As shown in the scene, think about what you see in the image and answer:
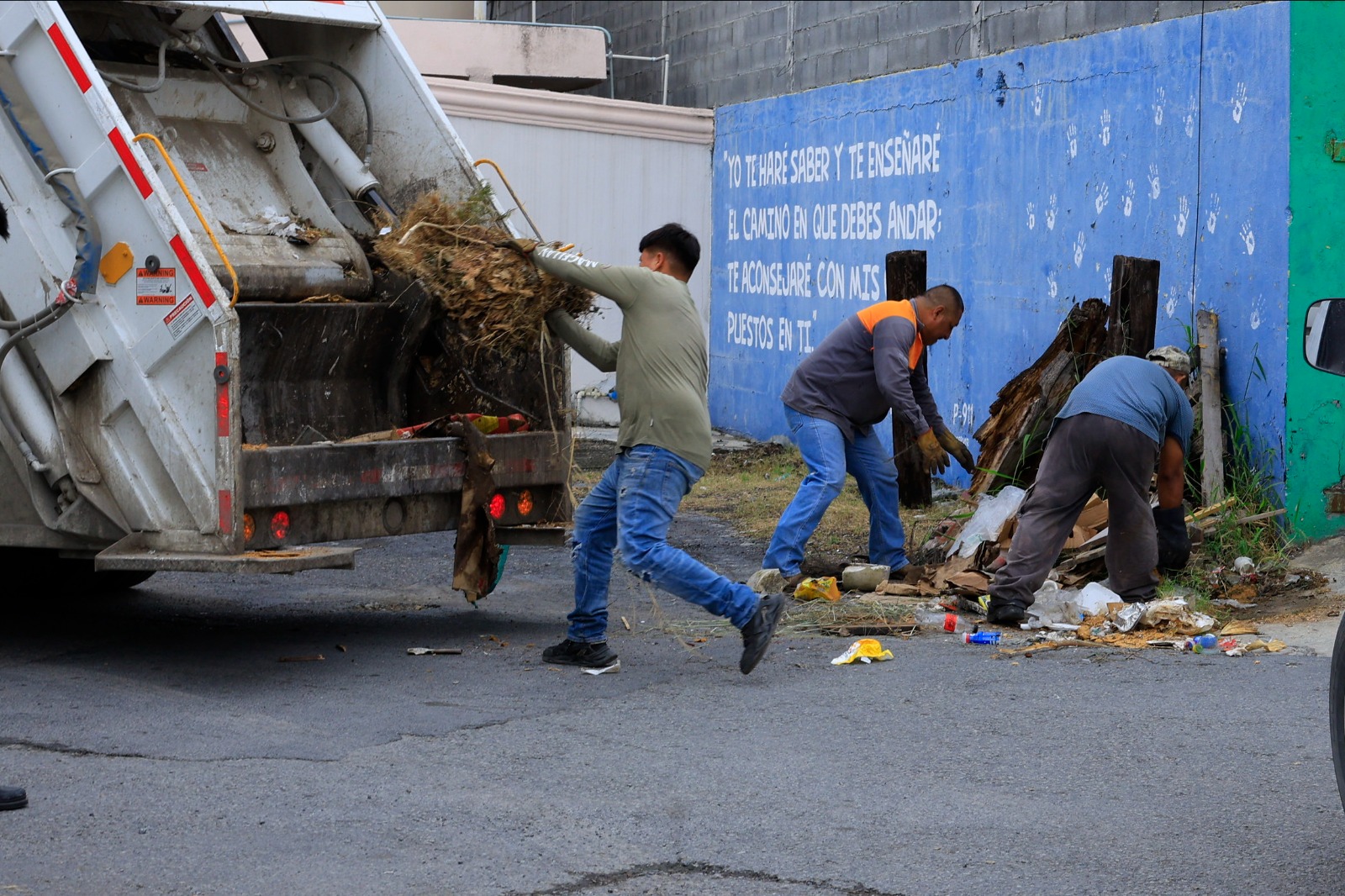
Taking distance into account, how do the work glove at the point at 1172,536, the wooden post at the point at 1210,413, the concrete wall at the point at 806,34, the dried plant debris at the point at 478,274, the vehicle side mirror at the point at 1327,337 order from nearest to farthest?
the vehicle side mirror at the point at 1327,337 → the dried plant debris at the point at 478,274 → the work glove at the point at 1172,536 → the wooden post at the point at 1210,413 → the concrete wall at the point at 806,34

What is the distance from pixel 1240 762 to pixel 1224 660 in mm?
1468

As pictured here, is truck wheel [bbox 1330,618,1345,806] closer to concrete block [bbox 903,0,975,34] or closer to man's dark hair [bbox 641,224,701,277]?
man's dark hair [bbox 641,224,701,277]

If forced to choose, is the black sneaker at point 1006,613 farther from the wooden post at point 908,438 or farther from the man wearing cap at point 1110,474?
the wooden post at point 908,438

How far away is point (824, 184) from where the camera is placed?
503 inches

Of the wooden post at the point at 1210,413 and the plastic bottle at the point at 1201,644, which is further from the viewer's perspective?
the wooden post at the point at 1210,413

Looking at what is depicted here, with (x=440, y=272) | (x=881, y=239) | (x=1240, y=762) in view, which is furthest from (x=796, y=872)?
(x=881, y=239)

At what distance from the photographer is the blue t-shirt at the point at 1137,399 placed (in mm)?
6996

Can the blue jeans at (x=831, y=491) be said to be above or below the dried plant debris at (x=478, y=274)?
below

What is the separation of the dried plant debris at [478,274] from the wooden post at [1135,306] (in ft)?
11.0

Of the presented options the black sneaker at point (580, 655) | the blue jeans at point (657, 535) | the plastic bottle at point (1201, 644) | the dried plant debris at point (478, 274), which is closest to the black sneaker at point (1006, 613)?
the plastic bottle at point (1201, 644)

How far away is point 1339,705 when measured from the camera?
4.06 m

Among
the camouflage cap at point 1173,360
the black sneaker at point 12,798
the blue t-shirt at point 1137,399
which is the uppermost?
the camouflage cap at point 1173,360

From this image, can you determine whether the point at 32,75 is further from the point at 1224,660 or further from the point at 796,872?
the point at 1224,660

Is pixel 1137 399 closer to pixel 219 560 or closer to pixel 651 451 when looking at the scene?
pixel 651 451
